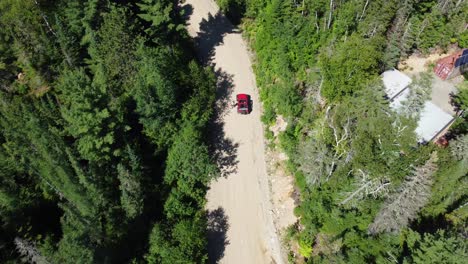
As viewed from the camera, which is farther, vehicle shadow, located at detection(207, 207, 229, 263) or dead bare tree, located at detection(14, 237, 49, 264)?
vehicle shadow, located at detection(207, 207, 229, 263)

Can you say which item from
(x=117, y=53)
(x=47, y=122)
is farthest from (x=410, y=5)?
(x=47, y=122)

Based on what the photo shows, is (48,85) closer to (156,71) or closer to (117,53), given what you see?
(117,53)

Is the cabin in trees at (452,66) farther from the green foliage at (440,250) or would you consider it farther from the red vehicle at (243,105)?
the red vehicle at (243,105)

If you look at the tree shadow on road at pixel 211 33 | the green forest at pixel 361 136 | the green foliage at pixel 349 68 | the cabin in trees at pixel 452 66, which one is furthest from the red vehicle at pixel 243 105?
the cabin in trees at pixel 452 66

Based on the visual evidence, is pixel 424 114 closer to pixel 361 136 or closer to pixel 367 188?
pixel 361 136

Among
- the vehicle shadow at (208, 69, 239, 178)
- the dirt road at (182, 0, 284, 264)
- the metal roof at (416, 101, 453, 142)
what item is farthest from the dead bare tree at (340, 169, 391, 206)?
the vehicle shadow at (208, 69, 239, 178)

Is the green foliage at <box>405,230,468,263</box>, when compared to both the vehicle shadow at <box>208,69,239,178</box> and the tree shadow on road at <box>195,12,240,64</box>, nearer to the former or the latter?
the vehicle shadow at <box>208,69,239,178</box>

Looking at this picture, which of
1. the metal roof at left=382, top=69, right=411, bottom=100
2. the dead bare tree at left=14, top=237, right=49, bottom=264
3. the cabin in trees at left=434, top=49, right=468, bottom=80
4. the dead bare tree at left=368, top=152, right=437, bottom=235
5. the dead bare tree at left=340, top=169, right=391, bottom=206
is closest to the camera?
the dead bare tree at left=368, top=152, right=437, bottom=235
